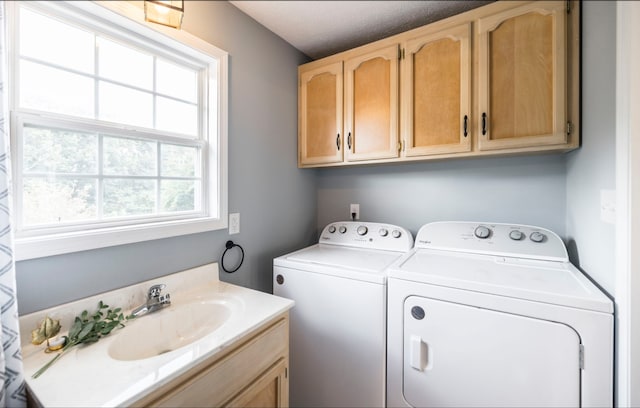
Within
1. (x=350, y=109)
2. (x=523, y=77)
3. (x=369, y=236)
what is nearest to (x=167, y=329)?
(x=369, y=236)

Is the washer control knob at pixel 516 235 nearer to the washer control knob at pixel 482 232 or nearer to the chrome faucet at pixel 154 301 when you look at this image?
the washer control knob at pixel 482 232

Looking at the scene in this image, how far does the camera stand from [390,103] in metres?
1.47

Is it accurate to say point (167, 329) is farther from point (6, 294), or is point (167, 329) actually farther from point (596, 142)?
point (596, 142)

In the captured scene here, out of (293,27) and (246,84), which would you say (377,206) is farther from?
(293,27)

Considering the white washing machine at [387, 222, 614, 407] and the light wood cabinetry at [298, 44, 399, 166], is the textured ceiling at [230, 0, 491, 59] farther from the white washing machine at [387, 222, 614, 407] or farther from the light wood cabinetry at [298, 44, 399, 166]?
the white washing machine at [387, 222, 614, 407]

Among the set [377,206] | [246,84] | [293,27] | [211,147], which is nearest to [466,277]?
[377,206]

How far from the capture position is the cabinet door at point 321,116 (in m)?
1.63

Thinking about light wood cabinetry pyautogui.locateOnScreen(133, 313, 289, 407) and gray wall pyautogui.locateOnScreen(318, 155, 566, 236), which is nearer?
light wood cabinetry pyautogui.locateOnScreen(133, 313, 289, 407)

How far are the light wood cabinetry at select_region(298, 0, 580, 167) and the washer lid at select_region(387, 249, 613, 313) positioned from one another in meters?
0.53

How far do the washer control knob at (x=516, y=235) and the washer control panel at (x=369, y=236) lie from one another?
500mm

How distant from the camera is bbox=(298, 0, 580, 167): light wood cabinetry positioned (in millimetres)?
1098

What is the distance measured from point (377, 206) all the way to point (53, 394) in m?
1.68

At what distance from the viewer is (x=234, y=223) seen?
1378 millimetres

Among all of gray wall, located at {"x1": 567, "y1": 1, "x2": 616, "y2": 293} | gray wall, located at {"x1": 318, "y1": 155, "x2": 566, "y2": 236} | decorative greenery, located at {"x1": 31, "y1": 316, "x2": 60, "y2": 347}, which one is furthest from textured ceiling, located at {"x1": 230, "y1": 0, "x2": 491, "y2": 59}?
decorative greenery, located at {"x1": 31, "y1": 316, "x2": 60, "y2": 347}
